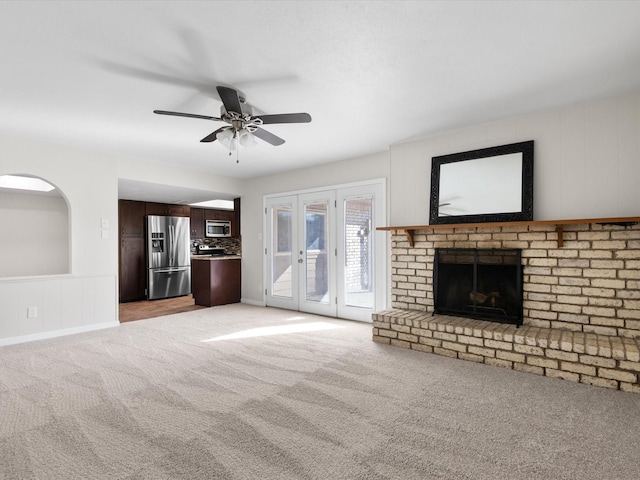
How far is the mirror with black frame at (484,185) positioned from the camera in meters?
3.41

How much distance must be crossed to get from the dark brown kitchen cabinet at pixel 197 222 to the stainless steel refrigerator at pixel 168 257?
1.65 ft

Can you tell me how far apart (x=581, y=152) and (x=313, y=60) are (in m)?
2.57

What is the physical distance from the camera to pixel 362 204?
493 centimetres

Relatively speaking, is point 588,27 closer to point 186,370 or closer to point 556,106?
point 556,106

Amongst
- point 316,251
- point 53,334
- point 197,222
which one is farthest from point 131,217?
point 316,251

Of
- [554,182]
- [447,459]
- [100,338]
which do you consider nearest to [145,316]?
[100,338]

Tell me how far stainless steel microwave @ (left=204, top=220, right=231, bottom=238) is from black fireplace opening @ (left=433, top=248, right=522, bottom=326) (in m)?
6.14

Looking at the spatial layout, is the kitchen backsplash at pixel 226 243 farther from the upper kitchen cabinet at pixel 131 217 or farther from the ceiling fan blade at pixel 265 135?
the ceiling fan blade at pixel 265 135

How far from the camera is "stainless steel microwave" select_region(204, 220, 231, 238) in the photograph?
853cm

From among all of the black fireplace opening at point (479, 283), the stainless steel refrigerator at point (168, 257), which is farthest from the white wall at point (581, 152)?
the stainless steel refrigerator at point (168, 257)

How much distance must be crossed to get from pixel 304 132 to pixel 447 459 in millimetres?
3282

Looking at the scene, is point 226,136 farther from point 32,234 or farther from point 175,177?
point 32,234

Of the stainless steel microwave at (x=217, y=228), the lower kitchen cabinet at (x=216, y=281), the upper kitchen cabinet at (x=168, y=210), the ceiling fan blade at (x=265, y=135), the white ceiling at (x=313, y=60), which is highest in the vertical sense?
the white ceiling at (x=313, y=60)

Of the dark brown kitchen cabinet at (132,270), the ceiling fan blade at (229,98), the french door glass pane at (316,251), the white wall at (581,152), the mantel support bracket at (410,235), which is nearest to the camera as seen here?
the ceiling fan blade at (229,98)
